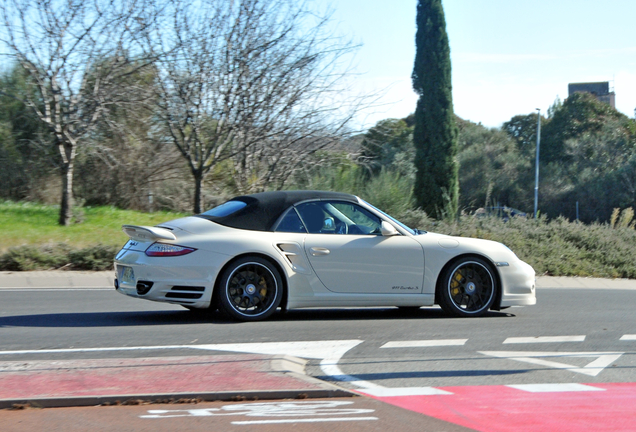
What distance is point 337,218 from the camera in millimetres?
8430

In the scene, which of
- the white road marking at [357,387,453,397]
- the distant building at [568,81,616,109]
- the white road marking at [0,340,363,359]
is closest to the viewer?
the white road marking at [357,387,453,397]

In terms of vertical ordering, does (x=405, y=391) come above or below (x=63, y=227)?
below

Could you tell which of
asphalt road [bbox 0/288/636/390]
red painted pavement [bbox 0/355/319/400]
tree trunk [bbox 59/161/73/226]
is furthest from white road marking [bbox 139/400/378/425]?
tree trunk [bbox 59/161/73/226]

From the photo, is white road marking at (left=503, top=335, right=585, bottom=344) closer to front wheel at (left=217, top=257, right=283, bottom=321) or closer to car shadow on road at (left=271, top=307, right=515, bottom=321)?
car shadow on road at (left=271, top=307, right=515, bottom=321)

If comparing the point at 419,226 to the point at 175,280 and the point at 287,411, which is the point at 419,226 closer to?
the point at 175,280

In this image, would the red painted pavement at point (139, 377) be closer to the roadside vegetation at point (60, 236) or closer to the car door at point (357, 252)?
the car door at point (357, 252)

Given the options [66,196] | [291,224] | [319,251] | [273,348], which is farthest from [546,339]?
[66,196]

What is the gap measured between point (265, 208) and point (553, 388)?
388 centimetres

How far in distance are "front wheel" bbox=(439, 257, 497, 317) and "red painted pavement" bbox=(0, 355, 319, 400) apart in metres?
3.21

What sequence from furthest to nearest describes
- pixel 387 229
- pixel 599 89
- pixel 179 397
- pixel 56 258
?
pixel 599 89
pixel 56 258
pixel 387 229
pixel 179 397

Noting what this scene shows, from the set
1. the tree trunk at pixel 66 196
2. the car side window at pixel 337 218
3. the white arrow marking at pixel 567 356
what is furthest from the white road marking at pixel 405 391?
the tree trunk at pixel 66 196

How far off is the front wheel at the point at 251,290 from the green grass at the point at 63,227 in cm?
670

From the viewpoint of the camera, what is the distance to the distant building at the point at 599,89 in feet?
240

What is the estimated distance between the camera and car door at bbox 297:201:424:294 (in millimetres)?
8125
